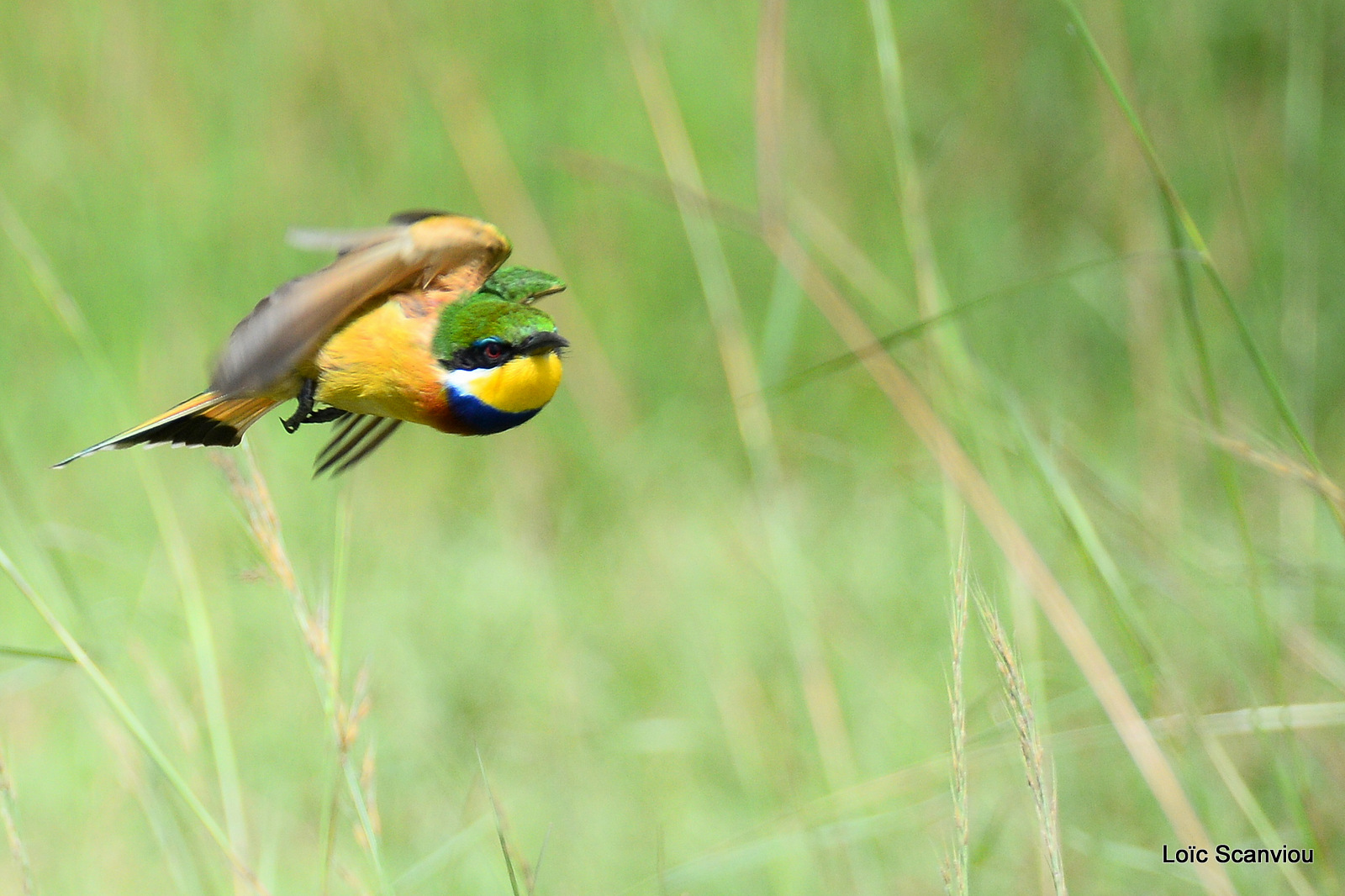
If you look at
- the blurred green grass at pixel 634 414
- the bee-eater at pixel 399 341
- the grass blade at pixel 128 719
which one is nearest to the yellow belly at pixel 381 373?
the bee-eater at pixel 399 341

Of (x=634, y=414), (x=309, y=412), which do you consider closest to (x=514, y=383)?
(x=309, y=412)

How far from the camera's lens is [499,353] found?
607mm

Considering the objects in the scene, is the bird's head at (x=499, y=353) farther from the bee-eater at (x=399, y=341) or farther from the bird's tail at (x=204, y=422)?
the bird's tail at (x=204, y=422)

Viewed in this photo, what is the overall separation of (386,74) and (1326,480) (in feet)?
8.05

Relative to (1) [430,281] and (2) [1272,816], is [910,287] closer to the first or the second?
(2) [1272,816]

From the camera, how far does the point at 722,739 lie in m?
1.90

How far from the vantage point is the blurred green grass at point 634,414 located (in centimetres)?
173

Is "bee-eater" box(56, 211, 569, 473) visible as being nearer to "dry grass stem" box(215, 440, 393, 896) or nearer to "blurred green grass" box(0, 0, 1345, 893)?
"dry grass stem" box(215, 440, 393, 896)

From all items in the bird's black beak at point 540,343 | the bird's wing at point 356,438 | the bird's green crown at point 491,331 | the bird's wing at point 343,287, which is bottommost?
the bird's wing at point 356,438

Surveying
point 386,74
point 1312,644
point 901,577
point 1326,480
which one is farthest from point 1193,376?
point 386,74

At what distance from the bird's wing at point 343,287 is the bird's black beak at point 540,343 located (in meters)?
0.06

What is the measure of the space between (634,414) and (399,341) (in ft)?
6.78

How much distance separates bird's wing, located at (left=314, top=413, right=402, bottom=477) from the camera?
2.24 ft

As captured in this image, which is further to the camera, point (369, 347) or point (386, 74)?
point (386, 74)
